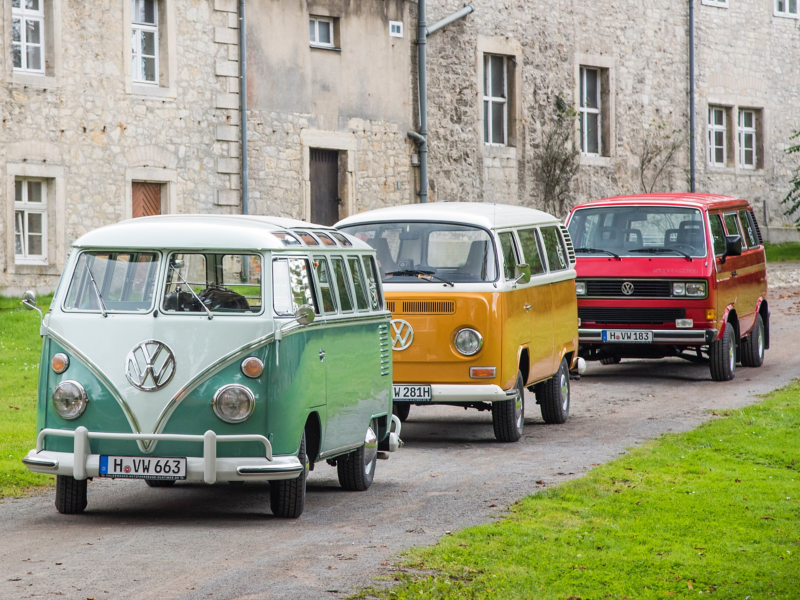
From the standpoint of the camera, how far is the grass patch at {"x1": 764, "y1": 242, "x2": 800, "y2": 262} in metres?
37.2

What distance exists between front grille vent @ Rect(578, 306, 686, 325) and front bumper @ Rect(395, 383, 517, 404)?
5368 mm

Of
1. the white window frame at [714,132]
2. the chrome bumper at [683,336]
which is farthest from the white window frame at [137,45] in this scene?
the white window frame at [714,132]

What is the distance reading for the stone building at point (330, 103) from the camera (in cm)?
2322

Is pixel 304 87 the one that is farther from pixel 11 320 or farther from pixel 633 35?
pixel 633 35

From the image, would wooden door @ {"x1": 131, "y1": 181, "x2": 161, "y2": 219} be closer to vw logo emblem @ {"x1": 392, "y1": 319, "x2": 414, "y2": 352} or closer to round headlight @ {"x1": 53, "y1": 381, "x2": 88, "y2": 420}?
vw logo emblem @ {"x1": 392, "y1": 319, "x2": 414, "y2": 352}

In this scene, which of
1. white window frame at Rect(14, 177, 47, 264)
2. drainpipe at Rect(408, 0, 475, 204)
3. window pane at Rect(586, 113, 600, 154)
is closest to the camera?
white window frame at Rect(14, 177, 47, 264)

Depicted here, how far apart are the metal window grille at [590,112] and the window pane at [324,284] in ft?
82.7

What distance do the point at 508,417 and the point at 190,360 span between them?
16.2 feet

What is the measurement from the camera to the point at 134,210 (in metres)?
24.7

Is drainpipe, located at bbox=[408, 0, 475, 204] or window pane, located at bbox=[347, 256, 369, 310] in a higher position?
drainpipe, located at bbox=[408, 0, 475, 204]

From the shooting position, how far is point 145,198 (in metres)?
24.8

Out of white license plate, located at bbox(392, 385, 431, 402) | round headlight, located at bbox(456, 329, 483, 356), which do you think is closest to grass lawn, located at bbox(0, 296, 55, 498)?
white license plate, located at bbox(392, 385, 431, 402)

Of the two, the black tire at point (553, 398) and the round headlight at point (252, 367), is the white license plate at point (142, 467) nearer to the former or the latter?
the round headlight at point (252, 367)

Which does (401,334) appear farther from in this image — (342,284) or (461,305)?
(342,284)
